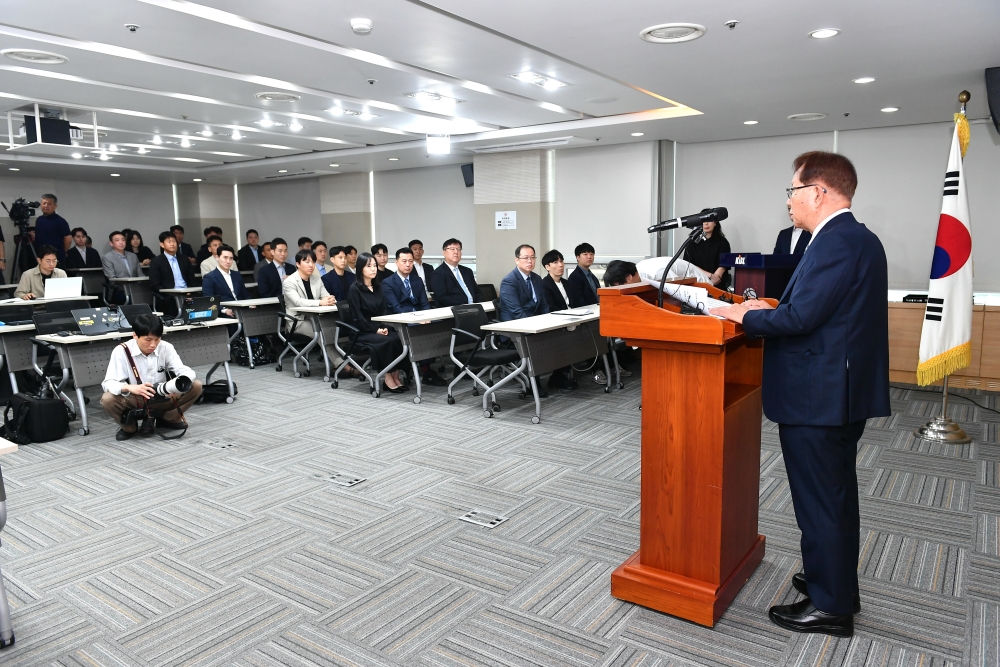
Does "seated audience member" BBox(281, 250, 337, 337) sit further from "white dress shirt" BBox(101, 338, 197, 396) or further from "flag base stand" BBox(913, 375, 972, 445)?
"flag base stand" BBox(913, 375, 972, 445)

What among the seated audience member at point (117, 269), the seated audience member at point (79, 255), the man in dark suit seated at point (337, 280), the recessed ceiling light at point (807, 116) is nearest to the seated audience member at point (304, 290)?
the man in dark suit seated at point (337, 280)

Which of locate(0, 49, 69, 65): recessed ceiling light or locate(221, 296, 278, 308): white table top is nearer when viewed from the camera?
locate(0, 49, 69, 65): recessed ceiling light

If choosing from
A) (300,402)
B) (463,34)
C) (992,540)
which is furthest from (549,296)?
(992,540)

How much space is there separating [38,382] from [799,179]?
724cm

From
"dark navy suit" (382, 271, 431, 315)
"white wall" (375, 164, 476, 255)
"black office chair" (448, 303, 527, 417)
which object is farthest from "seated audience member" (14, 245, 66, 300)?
"white wall" (375, 164, 476, 255)

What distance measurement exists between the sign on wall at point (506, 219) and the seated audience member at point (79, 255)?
300 inches

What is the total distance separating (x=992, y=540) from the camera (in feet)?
11.6

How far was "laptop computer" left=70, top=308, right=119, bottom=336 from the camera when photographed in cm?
593

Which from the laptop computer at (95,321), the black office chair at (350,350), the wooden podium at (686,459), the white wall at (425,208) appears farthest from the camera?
the white wall at (425,208)

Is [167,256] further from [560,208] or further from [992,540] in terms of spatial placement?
[992,540]

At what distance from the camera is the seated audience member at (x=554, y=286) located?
7469 mm

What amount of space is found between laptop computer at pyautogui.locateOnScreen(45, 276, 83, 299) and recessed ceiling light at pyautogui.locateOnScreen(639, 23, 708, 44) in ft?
21.0

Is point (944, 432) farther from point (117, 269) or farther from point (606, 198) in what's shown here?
point (117, 269)

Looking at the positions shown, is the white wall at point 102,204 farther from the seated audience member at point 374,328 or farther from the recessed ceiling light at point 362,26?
the recessed ceiling light at point 362,26
